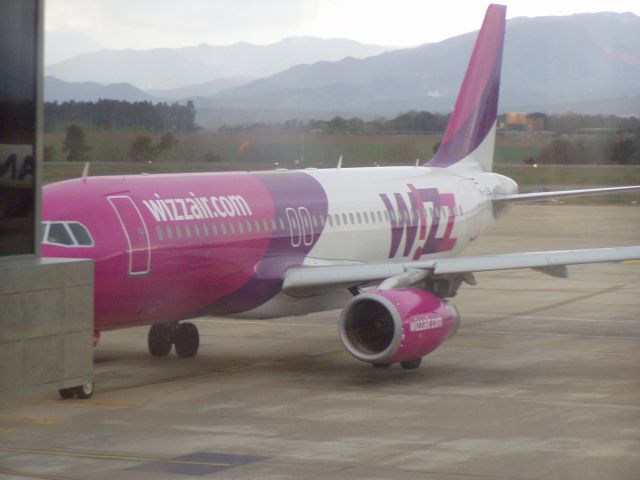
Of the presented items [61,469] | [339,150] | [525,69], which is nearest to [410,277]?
[61,469]

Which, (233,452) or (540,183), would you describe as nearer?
(233,452)

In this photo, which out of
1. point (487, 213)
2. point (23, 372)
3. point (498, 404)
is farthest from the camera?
point (487, 213)

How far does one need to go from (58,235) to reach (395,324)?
4986mm

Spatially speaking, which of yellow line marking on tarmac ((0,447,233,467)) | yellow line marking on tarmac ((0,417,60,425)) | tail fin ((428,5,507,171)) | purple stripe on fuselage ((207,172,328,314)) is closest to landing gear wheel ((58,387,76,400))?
yellow line marking on tarmac ((0,417,60,425))

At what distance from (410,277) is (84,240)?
17.2 ft

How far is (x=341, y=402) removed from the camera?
17.6 metres

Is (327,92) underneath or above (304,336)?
above

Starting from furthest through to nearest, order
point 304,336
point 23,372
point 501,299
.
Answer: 1. point 501,299
2. point 304,336
3. point 23,372

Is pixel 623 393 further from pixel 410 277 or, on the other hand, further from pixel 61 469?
pixel 61 469

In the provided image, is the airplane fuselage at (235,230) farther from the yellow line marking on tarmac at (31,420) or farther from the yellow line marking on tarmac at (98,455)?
the yellow line marking on tarmac at (98,455)

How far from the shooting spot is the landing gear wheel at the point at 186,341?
71.3ft

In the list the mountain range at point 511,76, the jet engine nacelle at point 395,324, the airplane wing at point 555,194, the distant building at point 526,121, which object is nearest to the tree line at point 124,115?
the mountain range at point 511,76

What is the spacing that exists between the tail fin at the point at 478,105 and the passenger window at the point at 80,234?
12.0 metres

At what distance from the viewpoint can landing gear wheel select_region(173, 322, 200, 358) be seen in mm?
21734
